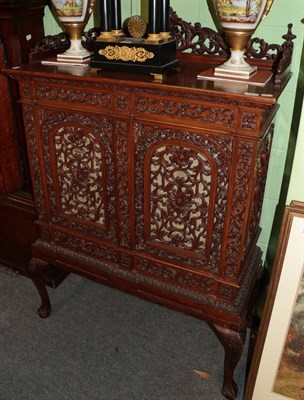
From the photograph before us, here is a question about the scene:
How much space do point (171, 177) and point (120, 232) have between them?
0.39 meters

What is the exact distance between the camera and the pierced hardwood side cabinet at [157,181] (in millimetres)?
1490

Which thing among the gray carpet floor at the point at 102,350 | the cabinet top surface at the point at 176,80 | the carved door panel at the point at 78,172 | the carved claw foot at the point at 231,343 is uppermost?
the cabinet top surface at the point at 176,80

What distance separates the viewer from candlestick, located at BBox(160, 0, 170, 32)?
5.16ft

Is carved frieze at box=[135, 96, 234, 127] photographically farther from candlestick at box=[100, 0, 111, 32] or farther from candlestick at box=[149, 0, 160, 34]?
candlestick at box=[100, 0, 111, 32]

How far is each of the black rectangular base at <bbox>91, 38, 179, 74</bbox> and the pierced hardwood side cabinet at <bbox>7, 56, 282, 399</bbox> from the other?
0.05 metres

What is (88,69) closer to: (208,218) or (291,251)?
(208,218)

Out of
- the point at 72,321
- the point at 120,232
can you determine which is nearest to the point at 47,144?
the point at 120,232

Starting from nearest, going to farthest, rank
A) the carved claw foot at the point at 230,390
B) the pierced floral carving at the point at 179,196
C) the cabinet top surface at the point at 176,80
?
1. the cabinet top surface at the point at 176,80
2. the pierced floral carving at the point at 179,196
3. the carved claw foot at the point at 230,390

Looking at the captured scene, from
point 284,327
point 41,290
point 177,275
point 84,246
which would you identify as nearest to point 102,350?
point 41,290

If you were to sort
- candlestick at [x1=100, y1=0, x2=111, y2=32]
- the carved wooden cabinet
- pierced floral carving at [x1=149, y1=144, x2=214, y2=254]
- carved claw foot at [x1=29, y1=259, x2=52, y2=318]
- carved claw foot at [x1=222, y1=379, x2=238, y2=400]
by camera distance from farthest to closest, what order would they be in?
carved claw foot at [x1=29, y1=259, x2=52, y2=318], carved claw foot at [x1=222, y1=379, x2=238, y2=400], candlestick at [x1=100, y1=0, x2=111, y2=32], pierced floral carving at [x1=149, y1=144, x2=214, y2=254], the carved wooden cabinet

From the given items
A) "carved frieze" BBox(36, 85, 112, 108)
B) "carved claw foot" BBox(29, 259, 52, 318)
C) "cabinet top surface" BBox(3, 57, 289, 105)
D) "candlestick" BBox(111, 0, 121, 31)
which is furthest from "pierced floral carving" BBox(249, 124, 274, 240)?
"carved claw foot" BBox(29, 259, 52, 318)

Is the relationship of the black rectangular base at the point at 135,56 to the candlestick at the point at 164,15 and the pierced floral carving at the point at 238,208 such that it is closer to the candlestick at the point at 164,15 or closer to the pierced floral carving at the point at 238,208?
the candlestick at the point at 164,15

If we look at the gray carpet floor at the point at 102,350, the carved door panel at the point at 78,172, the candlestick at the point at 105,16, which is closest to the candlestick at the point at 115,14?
the candlestick at the point at 105,16

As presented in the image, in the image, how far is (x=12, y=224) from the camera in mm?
2605
